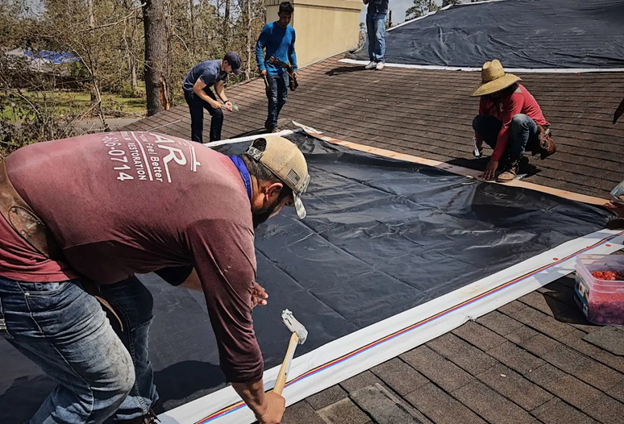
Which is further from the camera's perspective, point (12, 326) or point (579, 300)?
point (579, 300)

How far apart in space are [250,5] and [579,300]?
16.2 metres

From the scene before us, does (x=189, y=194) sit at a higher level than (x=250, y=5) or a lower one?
lower

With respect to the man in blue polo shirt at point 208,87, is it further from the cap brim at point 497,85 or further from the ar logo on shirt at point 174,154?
the ar logo on shirt at point 174,154

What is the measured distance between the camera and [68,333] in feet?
3.77

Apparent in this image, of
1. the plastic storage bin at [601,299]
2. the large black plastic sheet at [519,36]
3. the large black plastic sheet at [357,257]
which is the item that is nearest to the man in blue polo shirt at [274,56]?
the large black plastic sheet at [357,257]

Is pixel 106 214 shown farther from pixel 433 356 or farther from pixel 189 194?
pixel 433 356

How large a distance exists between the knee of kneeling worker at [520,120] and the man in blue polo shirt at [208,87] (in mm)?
2759

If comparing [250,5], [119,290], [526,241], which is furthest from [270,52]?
[250,5]

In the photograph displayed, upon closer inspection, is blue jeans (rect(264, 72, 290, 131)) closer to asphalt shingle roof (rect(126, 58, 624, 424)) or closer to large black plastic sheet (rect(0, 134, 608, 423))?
large black plastic sheet (rect(0, 134, 608, 423))

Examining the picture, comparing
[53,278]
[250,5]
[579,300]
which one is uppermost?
[250,5]

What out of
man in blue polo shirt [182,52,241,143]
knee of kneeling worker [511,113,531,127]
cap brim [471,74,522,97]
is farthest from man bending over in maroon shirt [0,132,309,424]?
man in blue polo shirt [182,52,241,143]

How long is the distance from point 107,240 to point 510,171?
11.4ft

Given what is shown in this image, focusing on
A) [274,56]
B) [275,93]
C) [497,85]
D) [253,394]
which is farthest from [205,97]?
[253,394]

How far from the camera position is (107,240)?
1089 mm
